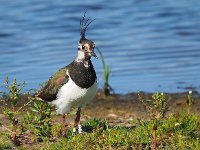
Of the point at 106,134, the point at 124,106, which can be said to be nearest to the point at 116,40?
the point at 124,106

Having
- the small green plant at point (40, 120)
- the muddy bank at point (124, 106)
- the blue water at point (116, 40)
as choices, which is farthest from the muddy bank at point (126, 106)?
the small green plant at point (40, 120)

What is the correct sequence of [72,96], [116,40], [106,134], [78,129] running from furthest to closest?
1. [116,40]
2. [78,129]
3. [72,96]
4. [106,134]

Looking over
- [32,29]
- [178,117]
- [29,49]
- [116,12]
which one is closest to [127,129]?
[178,117]

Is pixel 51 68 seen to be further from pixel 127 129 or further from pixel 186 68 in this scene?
pixel 127 129

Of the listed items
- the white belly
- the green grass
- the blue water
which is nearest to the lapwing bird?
the white belly

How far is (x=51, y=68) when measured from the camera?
14.8m

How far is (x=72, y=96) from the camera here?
31.6 ft

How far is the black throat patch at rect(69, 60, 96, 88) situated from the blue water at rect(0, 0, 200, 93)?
3840mm

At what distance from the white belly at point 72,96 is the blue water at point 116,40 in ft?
12.7

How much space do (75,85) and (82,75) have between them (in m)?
0.15

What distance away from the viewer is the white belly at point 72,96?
31.6ft

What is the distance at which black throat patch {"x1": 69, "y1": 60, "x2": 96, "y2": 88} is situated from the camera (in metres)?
9.63

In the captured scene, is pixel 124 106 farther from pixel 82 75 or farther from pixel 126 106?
pixel 82 75

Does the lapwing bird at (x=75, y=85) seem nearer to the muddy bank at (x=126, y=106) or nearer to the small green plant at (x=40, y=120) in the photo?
the small green plant at (x=40, y=120)
